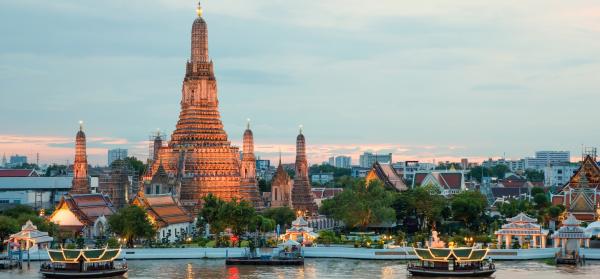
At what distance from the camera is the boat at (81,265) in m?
62.0

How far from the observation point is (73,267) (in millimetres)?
63031

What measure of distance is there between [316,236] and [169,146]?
30326mm

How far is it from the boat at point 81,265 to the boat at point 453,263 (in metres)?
17.8

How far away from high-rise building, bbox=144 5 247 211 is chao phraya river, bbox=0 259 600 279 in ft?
102

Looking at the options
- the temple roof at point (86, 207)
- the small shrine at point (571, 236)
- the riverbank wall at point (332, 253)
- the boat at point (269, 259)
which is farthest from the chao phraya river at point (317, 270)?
the temple roof at point (86, 207)

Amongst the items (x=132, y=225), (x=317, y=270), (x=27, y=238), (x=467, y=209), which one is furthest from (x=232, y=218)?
(x=467, y=209)

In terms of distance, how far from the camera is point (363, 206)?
8988 centimetres

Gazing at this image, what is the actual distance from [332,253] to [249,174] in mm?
35475

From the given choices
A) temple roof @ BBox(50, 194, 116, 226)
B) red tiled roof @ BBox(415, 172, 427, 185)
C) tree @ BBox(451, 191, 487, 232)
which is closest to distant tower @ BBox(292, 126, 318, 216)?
tree @ BBox(451, 191, 487, 232)

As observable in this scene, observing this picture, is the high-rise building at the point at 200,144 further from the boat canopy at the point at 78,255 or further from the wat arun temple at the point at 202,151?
the boat canopy at the point at 78,255

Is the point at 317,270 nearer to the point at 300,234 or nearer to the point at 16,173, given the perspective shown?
the point at 300,234

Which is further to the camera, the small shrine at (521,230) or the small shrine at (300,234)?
the small shrine at (300,234)

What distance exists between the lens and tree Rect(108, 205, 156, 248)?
250 ft

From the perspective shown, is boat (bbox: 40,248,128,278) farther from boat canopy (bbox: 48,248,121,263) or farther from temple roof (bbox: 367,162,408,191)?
temple roof (bbox: 367,162,408,191)
